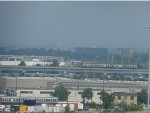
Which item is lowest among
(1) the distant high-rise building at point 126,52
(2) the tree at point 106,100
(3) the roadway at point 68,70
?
(2) the tree at point 106,100

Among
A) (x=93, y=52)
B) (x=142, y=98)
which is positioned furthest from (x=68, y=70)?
(x=142, y=98)

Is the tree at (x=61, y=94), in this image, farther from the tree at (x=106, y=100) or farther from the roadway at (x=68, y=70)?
the roadway at (x=68, y=70)

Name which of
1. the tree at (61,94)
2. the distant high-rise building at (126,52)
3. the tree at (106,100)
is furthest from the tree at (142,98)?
the distant high-rise building at (126,52)

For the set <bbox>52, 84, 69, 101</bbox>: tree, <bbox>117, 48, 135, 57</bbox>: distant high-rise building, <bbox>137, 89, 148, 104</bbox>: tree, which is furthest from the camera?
<bbox>117, 48, 135, 57</bbox>: distant high-rise building

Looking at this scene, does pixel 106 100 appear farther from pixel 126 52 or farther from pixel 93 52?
pixel 93 52

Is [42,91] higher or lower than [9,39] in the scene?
lower

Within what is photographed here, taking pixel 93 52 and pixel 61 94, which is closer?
pixel 61 94

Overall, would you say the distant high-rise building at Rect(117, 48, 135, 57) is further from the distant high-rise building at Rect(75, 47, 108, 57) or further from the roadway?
the roadway

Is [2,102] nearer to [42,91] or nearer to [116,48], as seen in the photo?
[42,91]

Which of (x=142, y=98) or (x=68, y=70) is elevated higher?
(x=68, y=70)

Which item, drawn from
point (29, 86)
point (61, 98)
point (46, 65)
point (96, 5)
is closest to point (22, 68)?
point (46, 65)

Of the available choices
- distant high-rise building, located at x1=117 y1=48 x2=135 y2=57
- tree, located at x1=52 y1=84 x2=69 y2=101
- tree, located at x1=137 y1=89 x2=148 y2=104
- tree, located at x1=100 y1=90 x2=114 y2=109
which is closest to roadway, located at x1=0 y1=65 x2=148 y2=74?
distant high-rise building, located at x1=117 y1=48 x2=135 y2=57
